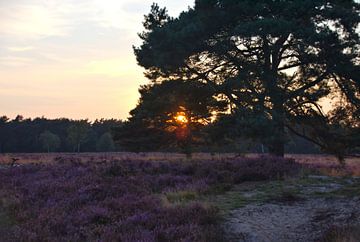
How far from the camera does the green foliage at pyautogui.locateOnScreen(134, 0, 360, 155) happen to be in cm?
1720

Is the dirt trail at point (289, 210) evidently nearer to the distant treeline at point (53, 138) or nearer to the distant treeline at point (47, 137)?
the distant treeline at point (53, 138)

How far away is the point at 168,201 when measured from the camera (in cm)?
1112

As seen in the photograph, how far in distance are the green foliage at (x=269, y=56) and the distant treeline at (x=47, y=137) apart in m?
77.2

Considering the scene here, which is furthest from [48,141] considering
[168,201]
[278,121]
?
[168,201]

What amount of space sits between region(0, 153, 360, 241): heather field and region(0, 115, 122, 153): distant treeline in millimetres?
80220

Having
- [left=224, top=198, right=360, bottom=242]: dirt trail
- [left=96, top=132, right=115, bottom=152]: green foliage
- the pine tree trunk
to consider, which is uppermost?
[left=96, top=132, right=115, bottom=152]: green foliage

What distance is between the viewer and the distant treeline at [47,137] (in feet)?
320

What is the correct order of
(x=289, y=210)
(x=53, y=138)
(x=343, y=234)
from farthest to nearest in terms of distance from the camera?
(x=53, y=138), (x=289, y=210), (x=343, y=234)

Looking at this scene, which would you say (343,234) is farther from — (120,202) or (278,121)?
(278,121)

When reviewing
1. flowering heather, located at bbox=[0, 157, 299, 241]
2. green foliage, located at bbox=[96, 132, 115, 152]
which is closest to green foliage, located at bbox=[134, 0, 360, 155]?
flowering heather, located at bbox=[0, 157, 299, 241]

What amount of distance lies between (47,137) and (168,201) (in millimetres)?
90187

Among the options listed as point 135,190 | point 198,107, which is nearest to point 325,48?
point 198,107

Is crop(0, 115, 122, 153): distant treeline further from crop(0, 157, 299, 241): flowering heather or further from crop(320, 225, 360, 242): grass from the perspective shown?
crop(320, 225, 360, 242): grass

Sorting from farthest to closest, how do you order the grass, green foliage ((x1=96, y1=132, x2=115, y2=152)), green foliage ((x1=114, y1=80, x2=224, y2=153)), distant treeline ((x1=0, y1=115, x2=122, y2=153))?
green foliage ((x1=96, y1=132, x2=115, y2=152)) → distant treeline ((x1=0, y1=115, x2=122, y2=153)) → green foliage ((x1=114, y1=80, x2=224, y2=153)) → the grass
